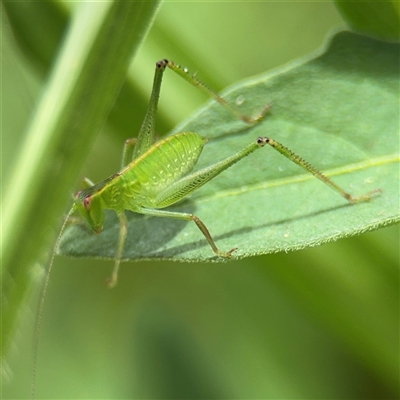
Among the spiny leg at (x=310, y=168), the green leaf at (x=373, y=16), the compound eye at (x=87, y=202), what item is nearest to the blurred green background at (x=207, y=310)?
the compound eye at (x=87, y=202)

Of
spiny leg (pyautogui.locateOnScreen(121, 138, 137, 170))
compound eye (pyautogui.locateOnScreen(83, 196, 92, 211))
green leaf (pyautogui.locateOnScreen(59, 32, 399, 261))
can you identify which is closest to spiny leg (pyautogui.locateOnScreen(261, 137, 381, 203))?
green leaf (pyautogui.locateOnScreen(59, 32, 399, 261))

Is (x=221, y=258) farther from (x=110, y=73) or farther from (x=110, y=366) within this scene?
(x=110, y=366)

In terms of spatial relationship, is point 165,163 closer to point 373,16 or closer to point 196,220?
point 196,220

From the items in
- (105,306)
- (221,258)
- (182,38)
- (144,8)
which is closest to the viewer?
(144,8)

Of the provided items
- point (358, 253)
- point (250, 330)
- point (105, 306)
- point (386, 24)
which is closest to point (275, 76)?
point (386, 24)

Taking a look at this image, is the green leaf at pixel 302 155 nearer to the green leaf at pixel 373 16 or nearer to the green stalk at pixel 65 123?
the green leaf at pixel 373 16

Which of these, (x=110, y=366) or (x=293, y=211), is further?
(x=110, y=366)

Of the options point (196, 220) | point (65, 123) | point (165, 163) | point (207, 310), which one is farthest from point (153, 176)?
point (65, 123)

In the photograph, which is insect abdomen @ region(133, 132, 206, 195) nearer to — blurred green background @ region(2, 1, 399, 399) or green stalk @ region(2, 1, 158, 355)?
blurred green background @ region(2, 1, 399, 399)
